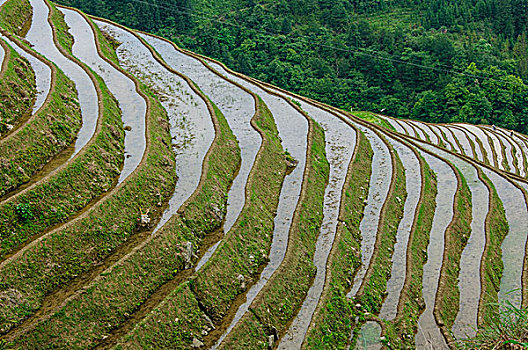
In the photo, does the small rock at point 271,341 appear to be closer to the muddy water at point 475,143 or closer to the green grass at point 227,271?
the green grass at point 227,271

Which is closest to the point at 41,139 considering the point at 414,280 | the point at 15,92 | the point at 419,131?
the point at 15,92

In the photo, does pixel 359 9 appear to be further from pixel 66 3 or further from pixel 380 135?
pixel 380 135

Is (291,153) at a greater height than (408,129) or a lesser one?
greater

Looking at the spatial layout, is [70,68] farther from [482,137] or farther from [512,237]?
[482,137]

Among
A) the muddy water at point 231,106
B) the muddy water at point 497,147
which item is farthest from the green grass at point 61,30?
the muddy water at point 497,147

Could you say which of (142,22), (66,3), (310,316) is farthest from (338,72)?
(310,316)

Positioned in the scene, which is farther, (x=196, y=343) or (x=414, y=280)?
(x=414, y=280)

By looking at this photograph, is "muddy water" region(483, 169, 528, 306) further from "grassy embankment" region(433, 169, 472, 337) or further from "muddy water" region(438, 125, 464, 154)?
"muddy water" region(438, 125, 464, 154)

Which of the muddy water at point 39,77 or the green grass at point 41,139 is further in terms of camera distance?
the muddy water at point 39,77
